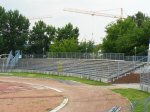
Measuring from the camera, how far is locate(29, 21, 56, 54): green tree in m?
121

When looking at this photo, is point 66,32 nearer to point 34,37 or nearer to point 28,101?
point 34,37

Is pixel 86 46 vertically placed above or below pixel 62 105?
above

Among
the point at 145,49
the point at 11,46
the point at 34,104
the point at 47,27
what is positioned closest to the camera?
the point at 34,104

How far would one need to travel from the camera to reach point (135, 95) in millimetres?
40688

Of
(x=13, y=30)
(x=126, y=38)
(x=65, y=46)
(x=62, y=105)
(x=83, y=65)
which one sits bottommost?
(x=62, y=105)

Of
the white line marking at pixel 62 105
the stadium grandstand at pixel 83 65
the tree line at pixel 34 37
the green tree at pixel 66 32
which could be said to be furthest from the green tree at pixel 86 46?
the white line marking at pixel 62 105

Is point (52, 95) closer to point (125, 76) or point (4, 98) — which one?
point (4, 98)

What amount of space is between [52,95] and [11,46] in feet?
235

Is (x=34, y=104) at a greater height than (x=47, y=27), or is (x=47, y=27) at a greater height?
(x=47, y=27)

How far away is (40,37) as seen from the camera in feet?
399

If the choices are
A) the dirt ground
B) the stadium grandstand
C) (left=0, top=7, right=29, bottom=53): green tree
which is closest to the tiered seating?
the stadium grandstand

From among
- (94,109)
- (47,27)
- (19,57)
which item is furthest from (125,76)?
(47,27)

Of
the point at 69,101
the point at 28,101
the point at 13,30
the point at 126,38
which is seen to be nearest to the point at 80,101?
the point at 69,101

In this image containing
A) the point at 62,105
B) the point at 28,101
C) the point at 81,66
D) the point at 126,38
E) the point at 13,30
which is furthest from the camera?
the point at 13,30
